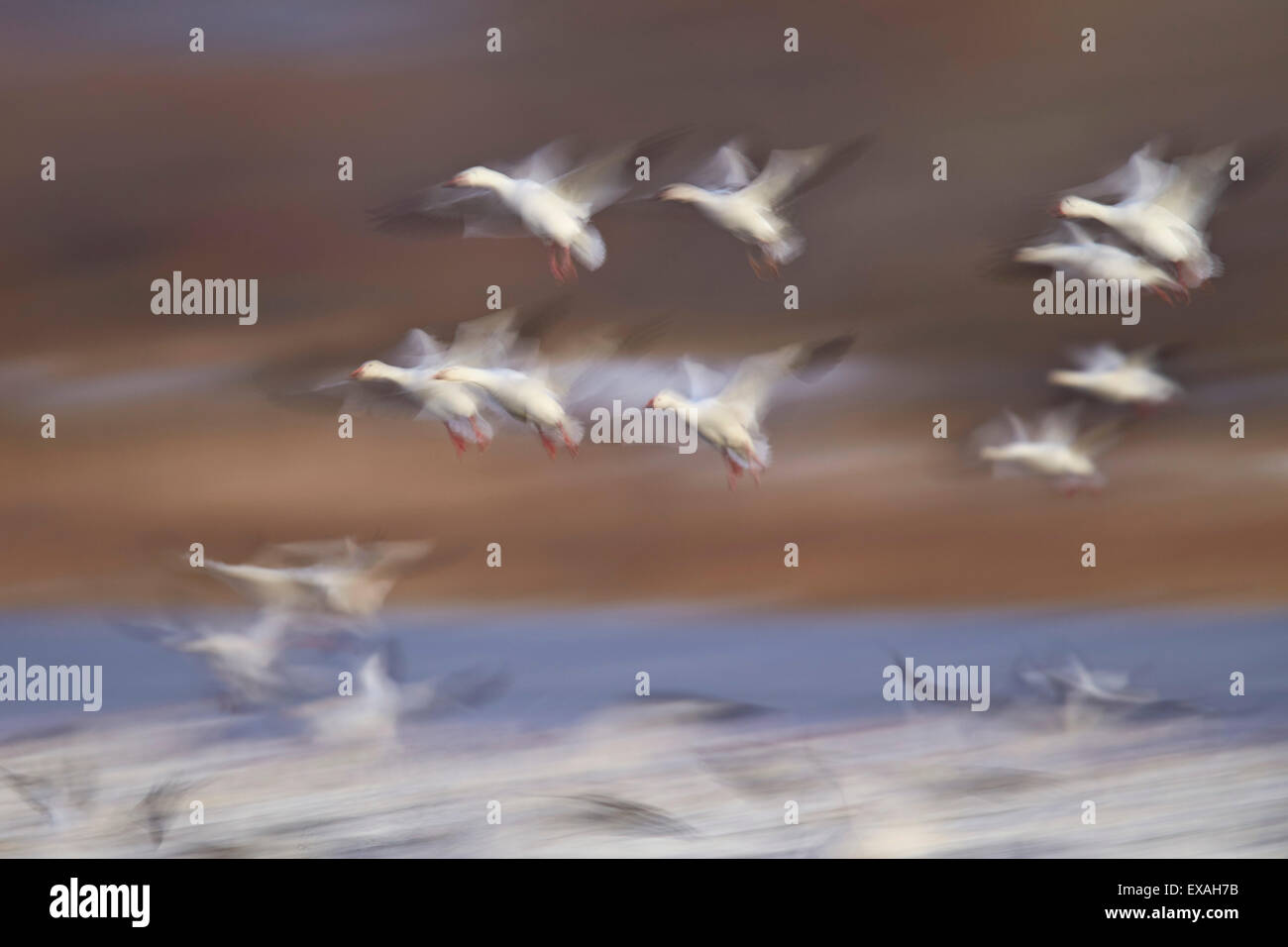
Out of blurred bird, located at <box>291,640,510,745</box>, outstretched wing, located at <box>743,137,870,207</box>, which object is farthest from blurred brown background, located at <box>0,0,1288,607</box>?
blurred bird, located at <box>291,640,510,745</box>

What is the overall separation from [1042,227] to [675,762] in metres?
1.52

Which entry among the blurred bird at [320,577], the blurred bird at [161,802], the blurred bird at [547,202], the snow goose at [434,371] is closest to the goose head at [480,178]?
the blurred bird at [547,202]

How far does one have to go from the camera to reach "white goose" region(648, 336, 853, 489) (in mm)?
3277

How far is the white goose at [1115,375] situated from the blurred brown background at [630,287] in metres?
0.05

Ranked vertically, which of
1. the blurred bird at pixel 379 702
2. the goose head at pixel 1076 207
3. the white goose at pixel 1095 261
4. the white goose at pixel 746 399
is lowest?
the blurred bird at pixel 379 702

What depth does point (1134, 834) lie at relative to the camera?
A: 329 cm

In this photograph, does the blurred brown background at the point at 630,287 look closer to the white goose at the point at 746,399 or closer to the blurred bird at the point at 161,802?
the white goose at the point at 746,399

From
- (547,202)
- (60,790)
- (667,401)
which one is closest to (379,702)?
(60,790)

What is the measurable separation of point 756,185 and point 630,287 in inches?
14.8

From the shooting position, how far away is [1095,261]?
3287mm

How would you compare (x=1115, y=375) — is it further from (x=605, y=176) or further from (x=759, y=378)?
(x=605, y=176)

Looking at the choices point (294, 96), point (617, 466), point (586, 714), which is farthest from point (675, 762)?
point (294, 96)

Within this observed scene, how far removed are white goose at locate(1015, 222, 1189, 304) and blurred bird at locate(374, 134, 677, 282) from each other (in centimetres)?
92

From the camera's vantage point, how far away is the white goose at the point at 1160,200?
10.7 ft
